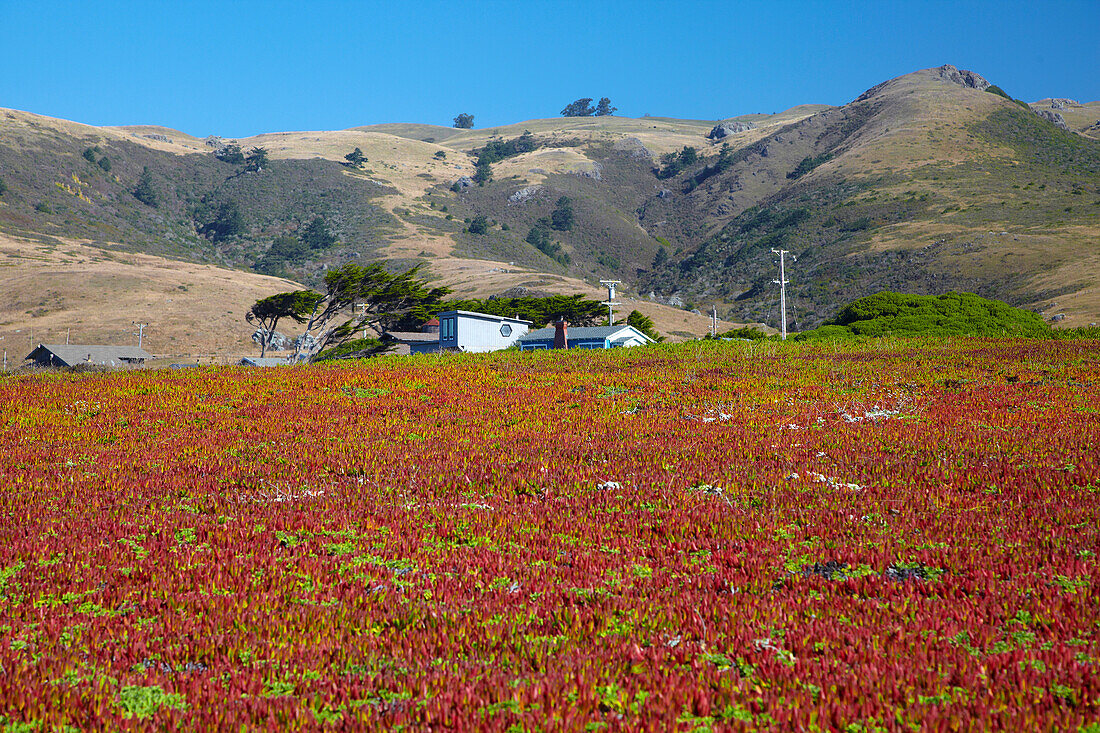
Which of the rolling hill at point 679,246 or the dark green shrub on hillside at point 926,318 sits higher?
the rolling hill at point 679,246

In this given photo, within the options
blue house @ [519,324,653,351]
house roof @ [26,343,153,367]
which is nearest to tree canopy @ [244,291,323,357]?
blue house @ [519,324,653,351]

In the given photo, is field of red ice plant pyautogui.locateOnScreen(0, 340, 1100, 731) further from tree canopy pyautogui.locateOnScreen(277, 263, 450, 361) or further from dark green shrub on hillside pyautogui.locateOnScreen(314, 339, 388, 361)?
dark green shrub on hillside pyautogui.locateOnScreen(314, 339, 388, 361)

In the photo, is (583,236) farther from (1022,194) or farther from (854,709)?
(854,709)

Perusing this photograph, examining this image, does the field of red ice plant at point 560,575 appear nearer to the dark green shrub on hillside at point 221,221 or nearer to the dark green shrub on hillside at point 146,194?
the dark green shrub on hillside at point 221,221

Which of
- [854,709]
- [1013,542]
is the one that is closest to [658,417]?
[1013,542]

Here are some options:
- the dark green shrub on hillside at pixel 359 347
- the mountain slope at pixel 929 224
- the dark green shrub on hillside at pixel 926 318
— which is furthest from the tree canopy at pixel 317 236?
the dark green shrub on hillside at pixel 926 318

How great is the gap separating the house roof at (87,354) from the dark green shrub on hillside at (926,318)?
65075 mm

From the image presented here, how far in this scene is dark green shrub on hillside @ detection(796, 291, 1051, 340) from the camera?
4434cm

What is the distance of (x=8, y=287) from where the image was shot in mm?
108500

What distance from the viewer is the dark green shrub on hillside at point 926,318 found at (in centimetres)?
4434

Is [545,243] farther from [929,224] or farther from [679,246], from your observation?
[929,224]

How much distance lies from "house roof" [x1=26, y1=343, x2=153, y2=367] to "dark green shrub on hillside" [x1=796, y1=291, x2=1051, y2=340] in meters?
65.1

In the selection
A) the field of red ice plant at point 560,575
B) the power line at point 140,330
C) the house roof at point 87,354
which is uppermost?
the power line at point 140,330

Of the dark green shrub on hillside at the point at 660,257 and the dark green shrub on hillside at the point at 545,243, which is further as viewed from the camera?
the dark green shrub on hillside at the point at 660,257
